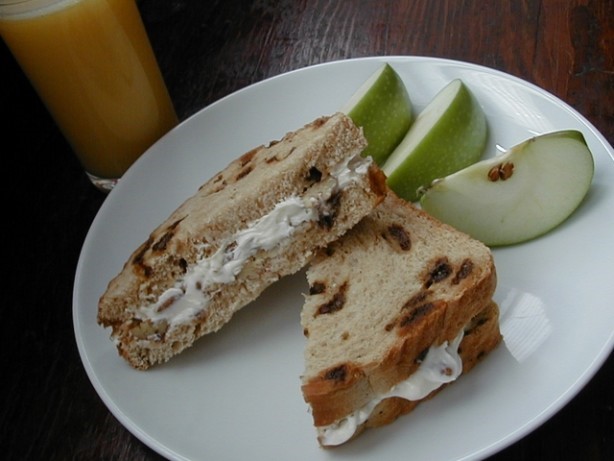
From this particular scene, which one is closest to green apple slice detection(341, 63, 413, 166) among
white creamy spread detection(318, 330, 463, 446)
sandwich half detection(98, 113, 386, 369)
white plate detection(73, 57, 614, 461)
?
white plate detection(73, 57, 614, 461)

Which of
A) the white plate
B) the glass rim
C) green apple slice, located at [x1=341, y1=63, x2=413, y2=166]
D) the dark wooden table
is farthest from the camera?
green apple slice, located at [x1=341, y1=63, x2=413, y2=166]

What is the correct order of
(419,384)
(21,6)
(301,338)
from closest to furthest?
(419,384) → (301,338) → (21,6)

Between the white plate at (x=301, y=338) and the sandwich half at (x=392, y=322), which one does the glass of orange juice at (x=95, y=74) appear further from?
the sandwich half at (x=392, y=322)

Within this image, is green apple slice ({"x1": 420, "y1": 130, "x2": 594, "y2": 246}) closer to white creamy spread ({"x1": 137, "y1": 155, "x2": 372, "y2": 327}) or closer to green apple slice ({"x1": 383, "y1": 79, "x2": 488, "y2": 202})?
green apple slice ({"x1": 383, "y1": 79, "x2": 488, "y2": 202})

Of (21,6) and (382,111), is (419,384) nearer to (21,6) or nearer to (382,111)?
(382,111)

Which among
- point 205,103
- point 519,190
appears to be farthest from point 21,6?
point 519,190

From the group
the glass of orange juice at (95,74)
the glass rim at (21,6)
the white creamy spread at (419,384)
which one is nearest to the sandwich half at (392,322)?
the white creamy spread at (419,384)
